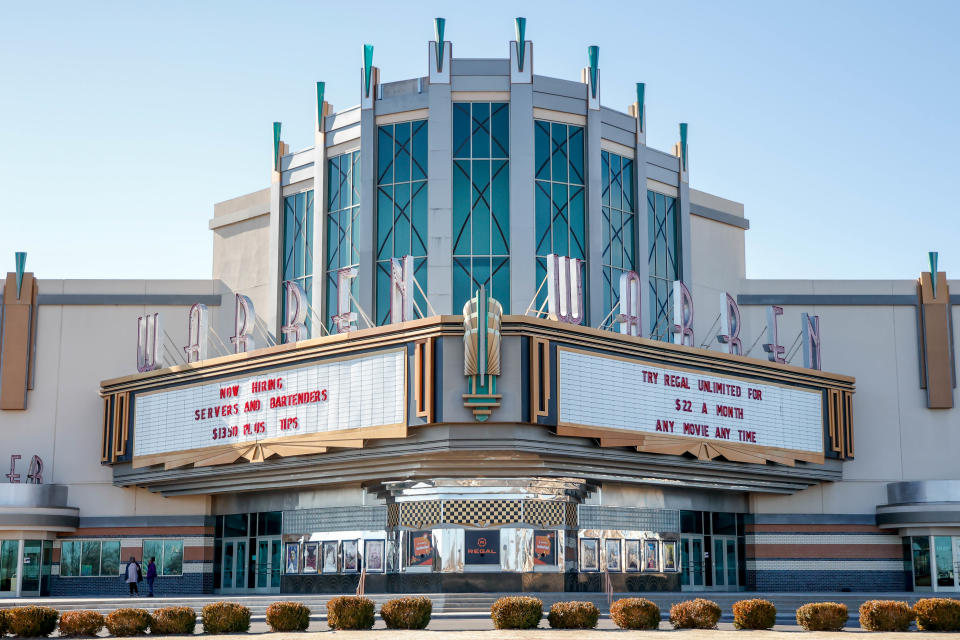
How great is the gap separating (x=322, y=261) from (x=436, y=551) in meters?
15.0

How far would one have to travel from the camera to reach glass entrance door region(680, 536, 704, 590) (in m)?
50.6

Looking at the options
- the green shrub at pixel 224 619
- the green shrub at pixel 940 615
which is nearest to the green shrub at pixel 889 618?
the green shrub at pixel 940 615

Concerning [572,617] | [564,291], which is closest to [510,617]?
[572,617]

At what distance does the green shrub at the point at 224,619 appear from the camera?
30.6 meters

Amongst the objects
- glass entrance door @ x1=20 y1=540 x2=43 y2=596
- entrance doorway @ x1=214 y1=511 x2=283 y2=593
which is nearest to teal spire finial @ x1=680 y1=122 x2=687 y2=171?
entrance doorway @ x1=214 y1=511 x2=283 y2=593

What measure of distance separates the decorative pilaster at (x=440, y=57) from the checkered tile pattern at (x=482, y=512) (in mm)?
17786

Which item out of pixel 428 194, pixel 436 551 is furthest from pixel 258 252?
pixel 436 551

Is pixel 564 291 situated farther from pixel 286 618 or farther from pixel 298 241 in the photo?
pixel 286 618

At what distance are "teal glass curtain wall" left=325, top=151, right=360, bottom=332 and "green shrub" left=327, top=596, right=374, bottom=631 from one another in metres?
21.8

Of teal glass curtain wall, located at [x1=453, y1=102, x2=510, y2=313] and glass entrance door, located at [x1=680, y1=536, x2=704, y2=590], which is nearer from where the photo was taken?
teal glass curtain wall, located at [x1=453, y1=102, x2=510, y2=313]

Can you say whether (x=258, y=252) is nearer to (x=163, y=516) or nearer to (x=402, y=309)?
(x=163, y=516)

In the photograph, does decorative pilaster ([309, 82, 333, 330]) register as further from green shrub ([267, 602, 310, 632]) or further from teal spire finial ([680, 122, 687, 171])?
green shrub ([267, 602, 310, 632])

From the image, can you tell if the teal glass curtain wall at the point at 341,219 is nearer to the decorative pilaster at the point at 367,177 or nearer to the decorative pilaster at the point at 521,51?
the decorative pilaster at the point at 367,177

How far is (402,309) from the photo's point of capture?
141 feet
